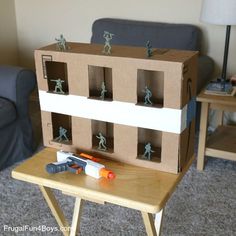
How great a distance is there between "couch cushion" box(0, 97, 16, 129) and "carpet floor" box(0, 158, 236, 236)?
0.35 m

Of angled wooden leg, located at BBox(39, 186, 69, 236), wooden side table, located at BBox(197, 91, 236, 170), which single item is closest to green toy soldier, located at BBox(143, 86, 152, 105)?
angled wooden leg, located at BBox(39, 186, 69, 236)

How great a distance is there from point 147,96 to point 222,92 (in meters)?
1.25

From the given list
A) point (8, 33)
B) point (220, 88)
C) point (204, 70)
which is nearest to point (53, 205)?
point (220, 88)

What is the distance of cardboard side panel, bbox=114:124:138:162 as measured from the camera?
1.09 meters

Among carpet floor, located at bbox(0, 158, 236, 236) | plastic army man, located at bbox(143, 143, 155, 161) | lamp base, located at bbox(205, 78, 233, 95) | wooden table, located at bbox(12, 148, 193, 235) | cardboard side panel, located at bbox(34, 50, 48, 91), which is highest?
cardboard side panel, located at bbox(34, 50, 48, 91)

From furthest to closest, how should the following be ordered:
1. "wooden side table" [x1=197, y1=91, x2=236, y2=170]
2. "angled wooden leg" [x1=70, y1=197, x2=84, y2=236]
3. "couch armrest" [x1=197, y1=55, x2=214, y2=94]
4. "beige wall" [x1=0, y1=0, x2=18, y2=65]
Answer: "beige wall" [x1=0, y1=0, x2=18, y2=65] → "couch armrest" [x1=197, y1=55, x2=214, y2=94] → "wooden side table" [x1=197, y1=91, x2=236, y2=170] → "angled wooden leg" [x1=70, y1=197, x2=84, y2=236]

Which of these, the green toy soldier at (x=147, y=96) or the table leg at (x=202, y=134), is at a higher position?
the green toy soldier at (x=147, y=96)

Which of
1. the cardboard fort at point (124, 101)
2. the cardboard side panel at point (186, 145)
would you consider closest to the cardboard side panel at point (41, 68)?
the cardboard fort at point (124, 101)

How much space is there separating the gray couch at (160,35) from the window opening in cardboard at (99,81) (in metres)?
1.50

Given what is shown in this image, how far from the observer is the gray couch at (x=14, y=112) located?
7.54ft

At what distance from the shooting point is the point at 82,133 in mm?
1166

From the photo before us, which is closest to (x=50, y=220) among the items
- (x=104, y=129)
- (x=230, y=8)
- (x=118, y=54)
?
(x=104, y=129)

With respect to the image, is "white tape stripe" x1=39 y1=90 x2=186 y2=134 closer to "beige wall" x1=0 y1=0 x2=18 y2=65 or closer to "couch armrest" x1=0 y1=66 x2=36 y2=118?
"couch armrest" x1=0 y1=66 x2=36 y2=118

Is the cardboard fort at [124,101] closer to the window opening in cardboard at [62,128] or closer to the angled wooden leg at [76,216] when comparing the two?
the window opening in cardboard at [62,128]
